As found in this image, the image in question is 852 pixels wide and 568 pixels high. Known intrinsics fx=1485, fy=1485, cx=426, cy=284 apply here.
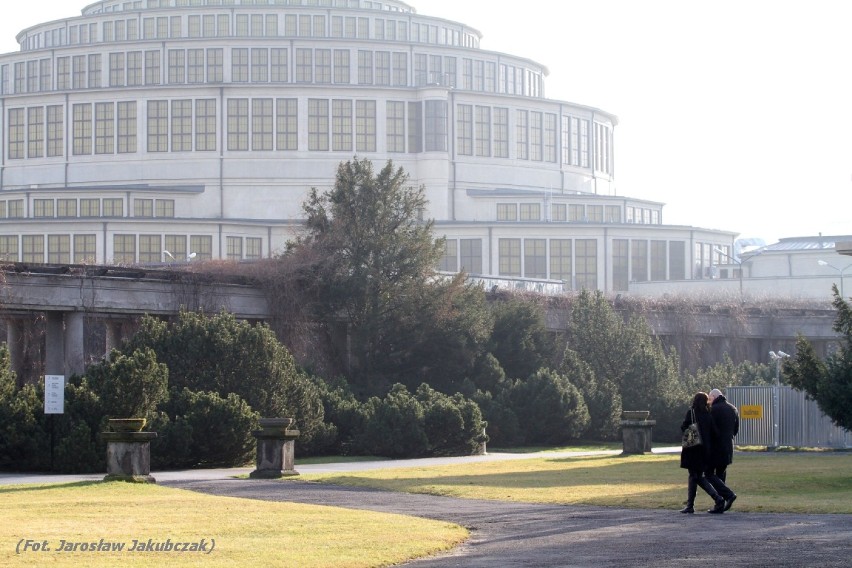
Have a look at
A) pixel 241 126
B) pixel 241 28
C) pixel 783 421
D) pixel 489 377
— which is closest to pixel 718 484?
pixel 783 421

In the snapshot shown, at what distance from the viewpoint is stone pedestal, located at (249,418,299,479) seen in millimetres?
33344

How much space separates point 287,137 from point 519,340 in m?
49.4

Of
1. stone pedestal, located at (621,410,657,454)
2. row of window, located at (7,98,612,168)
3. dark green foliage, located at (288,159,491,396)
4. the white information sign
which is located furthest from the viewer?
row of window, located at (7,98,612,168)

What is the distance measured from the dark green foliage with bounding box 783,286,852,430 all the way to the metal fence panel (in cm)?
1579

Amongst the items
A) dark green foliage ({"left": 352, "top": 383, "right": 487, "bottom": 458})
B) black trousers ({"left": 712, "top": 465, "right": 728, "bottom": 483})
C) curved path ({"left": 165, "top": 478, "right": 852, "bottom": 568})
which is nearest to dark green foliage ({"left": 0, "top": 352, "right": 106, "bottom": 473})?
curved path ({"left": 165, "top": 478, "right": 852, "bottom": 568})

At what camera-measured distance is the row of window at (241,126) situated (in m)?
102

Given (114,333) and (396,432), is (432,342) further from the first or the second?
(114,333)

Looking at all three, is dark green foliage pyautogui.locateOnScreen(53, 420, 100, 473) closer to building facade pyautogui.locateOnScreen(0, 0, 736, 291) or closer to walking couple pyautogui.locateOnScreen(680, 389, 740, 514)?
walking couple pyautogui.locateOnScreen(680, 389, 740, 514)

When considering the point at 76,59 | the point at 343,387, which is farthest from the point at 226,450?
the point at 76,59

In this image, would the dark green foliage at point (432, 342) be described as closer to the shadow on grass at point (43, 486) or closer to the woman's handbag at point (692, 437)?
the shadow on grass at point (43, 486)

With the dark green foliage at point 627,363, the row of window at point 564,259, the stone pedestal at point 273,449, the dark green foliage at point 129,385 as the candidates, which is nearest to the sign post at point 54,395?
the dark green foliage at point 129,385

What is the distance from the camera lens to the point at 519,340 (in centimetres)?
5653

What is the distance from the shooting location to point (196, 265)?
55719 millimetres

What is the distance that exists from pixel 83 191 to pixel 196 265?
144 feet
